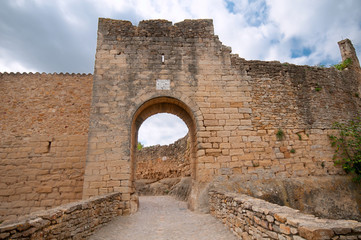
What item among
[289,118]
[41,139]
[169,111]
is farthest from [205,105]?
[41,139]

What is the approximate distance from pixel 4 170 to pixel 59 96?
140 inches

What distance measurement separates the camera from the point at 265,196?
255 inches

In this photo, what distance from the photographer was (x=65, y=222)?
3.51m

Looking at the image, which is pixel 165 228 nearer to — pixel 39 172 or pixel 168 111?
pixel 168 111

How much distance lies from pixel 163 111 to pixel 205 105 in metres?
2.12

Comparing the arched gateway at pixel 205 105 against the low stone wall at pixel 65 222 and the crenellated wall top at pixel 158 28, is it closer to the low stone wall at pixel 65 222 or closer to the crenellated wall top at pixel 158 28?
the crenellated wall top at pixel 158 28

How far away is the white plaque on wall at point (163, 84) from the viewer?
769 cm

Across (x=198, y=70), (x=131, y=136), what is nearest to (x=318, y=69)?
(x=198, y=70)

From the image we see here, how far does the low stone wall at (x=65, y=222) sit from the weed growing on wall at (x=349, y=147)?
830cm

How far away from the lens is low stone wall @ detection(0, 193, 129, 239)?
2.61 metres

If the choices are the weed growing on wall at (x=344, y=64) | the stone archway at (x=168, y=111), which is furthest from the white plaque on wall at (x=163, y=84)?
the weed growing on wall at (x=344, y=64)

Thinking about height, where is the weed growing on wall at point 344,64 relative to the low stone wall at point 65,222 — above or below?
above

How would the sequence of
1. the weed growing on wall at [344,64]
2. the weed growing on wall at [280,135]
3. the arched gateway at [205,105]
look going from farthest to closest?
1. the weed growing on wall at [344,64]
2. the weed growing on wall at [280,135]
3. the arched gateway at [205,105]

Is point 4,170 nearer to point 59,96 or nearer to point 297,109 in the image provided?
point 59,96
